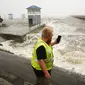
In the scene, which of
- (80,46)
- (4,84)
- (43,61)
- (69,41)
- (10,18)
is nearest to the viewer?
(43,61)

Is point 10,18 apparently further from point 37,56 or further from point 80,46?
point 37,56

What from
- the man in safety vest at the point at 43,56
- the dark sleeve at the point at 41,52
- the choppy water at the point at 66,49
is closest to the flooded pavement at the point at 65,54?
the choppy water at the point at 66,49

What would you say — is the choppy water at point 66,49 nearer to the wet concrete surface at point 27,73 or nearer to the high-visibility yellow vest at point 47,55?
the wet concrete surface at point 27,73

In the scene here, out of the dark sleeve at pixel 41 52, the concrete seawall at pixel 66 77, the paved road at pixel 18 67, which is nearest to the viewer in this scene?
the dark sleeve at pixel 41 52

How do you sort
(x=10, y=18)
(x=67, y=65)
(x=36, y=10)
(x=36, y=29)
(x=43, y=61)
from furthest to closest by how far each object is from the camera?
1. (x=10, y=18)
2. (x=36, y=10)
3. (x=36, y=29)
4. (x=67, y=65)
5. (x=43, y=61)

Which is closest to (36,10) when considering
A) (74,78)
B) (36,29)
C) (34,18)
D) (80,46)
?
(34,18)

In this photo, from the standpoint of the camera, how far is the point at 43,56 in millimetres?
3352

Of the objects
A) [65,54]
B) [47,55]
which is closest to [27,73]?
[47,55]

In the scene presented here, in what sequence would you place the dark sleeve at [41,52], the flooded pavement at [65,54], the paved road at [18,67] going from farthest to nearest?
the paved road at [18,67] → the flooded pavement at [65,54] → the dark sleeve at [41,52]

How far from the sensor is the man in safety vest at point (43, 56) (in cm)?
335

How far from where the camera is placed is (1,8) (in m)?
27.2

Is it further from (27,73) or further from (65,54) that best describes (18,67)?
(65,54)

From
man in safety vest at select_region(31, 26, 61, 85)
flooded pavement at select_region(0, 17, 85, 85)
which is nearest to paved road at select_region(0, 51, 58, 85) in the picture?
flooded pavement at select_region(0, 17, 85, 85)

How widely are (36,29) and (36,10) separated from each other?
1.83m
